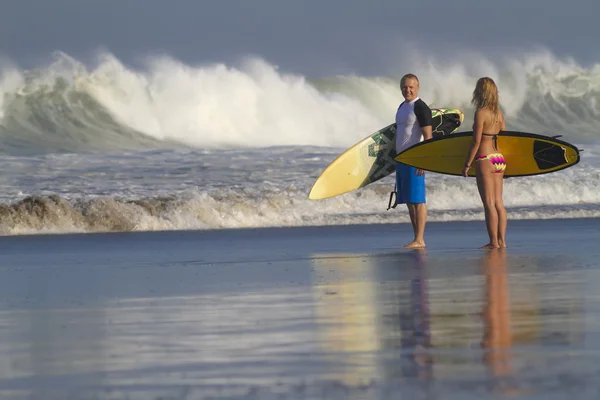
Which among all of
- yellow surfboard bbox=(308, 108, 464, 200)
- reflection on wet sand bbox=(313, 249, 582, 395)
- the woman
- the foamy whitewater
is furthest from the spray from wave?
reflection on wet sand bbox=(313, 249, 582, 395)

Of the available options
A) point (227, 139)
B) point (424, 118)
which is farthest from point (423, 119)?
point (227, 139)

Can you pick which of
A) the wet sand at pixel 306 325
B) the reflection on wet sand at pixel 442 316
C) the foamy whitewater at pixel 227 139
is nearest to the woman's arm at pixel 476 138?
the wet sand at pixel 306 325

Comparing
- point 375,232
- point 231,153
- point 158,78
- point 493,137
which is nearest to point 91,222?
point 375,232

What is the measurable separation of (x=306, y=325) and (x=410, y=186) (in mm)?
5134

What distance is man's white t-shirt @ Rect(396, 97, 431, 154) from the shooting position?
10.0 metres

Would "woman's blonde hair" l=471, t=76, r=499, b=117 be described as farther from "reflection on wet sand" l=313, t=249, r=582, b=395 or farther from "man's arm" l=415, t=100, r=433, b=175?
"reflection on wet sand" l=313, t=249, r=582, b=395

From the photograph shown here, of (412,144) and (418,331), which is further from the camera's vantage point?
(412,144)

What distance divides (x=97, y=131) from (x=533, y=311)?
27.3 meters

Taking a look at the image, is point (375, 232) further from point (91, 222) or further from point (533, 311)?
point (533, 311)

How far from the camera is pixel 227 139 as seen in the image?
35625mm

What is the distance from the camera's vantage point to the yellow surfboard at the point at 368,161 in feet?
Answer: 38.2

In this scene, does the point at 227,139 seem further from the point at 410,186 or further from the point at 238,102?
the point at 410,186

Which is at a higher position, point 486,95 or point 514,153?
point 486,95

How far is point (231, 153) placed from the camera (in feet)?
74.6
